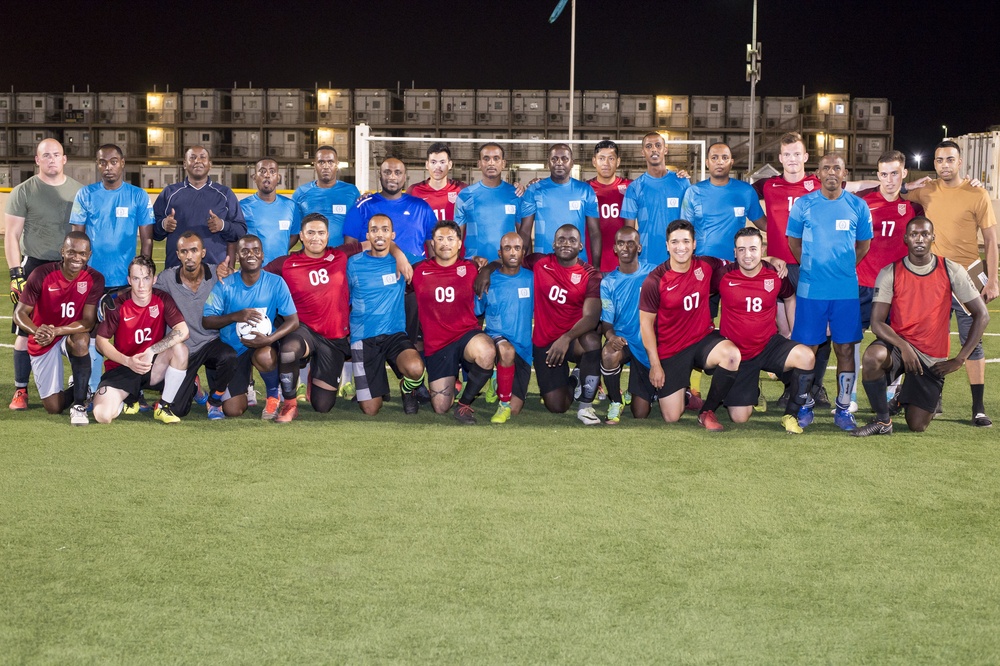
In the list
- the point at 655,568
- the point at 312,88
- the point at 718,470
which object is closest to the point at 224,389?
the point at 718,470

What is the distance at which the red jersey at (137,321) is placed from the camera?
6215 millimetres

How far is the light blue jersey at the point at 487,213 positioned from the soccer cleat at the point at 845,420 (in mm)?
2594

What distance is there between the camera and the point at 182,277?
21.4 ft

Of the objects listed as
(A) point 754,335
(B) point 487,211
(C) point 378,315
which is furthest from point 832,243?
(C) point 378,315

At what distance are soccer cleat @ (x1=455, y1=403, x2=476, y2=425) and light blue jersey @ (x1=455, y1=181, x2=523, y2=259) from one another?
144 centimetres

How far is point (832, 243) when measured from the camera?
20.4 feet

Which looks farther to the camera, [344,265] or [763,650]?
[344,265]

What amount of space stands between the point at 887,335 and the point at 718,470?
1587 mm

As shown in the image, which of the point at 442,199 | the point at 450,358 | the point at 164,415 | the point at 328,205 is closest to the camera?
the point at 164,415

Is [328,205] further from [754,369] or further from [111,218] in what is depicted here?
[754,369]

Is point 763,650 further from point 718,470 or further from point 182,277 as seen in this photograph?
point 182,277

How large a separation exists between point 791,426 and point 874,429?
0.46 m

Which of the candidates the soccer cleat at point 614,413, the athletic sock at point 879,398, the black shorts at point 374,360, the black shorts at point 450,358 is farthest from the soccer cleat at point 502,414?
the athletic sock at point 879,398

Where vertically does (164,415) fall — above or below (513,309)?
below
